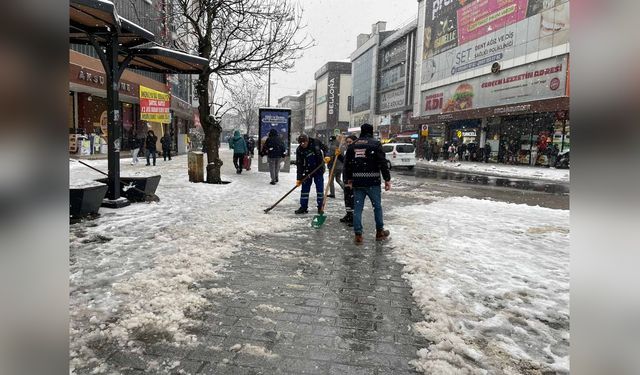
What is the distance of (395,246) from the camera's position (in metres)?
6.20

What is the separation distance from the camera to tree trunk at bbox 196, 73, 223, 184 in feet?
40.3

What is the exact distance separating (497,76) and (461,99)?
5.10m

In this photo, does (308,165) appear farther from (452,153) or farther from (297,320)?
(452,153)

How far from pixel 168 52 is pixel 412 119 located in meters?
38.5

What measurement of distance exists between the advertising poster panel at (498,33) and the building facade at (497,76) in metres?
0.07

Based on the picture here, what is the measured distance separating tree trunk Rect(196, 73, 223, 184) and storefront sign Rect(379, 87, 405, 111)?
43.7m

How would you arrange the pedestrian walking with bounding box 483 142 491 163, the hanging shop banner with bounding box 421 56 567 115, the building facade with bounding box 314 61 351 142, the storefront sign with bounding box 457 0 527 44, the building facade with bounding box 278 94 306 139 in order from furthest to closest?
the building facade with bounding box 278 94 306 139 → the building facade with bounding box 314 61 351 142 → the pedestrian walking with bounding box 483 142 491 163 → the storefront sign with bounding box 457 0 527 44 → the hanging shop banner with bounding box 421 56 567 115

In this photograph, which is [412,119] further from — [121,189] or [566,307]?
[566,307]

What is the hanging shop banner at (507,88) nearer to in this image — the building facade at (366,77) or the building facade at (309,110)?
the building facade at (366,77)

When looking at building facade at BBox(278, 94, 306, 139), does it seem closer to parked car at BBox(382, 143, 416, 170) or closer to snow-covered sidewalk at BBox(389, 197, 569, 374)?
parked car at BBox(382, 143, 416, 170)

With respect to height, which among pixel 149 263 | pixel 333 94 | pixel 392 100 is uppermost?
pixel 333 94

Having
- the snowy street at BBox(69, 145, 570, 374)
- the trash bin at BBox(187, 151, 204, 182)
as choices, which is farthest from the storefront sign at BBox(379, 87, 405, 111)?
the snowy street at BBox(69, 145, 570, 374)

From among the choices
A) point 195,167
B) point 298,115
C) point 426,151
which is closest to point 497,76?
point 426,151

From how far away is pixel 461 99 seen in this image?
1479 inches
